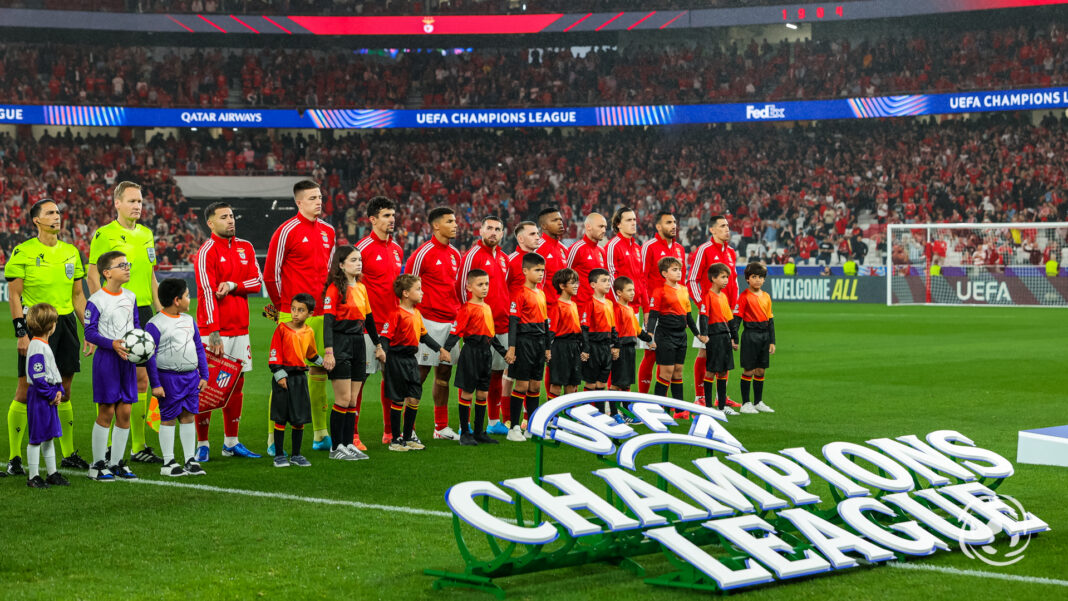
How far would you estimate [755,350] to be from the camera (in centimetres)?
1238

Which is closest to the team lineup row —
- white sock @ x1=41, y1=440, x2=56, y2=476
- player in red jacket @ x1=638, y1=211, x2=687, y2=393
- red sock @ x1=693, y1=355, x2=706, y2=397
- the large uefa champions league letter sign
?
white sock @ x1=41, y1=440, x2=56, y2=476

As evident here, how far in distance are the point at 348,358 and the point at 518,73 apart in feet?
124

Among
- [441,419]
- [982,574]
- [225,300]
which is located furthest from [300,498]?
[982,574]

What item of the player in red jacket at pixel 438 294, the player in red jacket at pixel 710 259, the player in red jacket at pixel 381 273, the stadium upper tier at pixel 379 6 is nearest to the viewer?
the player in red jacket at pixel 381 273

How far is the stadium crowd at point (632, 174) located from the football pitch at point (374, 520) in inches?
1006

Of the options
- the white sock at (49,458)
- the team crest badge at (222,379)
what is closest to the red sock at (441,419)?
the team crest badge at (222,379)

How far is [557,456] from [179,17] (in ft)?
124

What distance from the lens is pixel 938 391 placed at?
45.1 ft

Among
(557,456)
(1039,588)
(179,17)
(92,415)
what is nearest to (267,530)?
(557,456)

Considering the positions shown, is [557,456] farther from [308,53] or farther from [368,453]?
[308,53]

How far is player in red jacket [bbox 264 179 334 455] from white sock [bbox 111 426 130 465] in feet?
4.62

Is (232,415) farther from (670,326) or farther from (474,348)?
(670,326)

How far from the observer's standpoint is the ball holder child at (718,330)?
1206 cm

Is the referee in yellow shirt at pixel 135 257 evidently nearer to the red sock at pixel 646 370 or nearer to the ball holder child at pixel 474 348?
the ball holder child at pixel 474 348
